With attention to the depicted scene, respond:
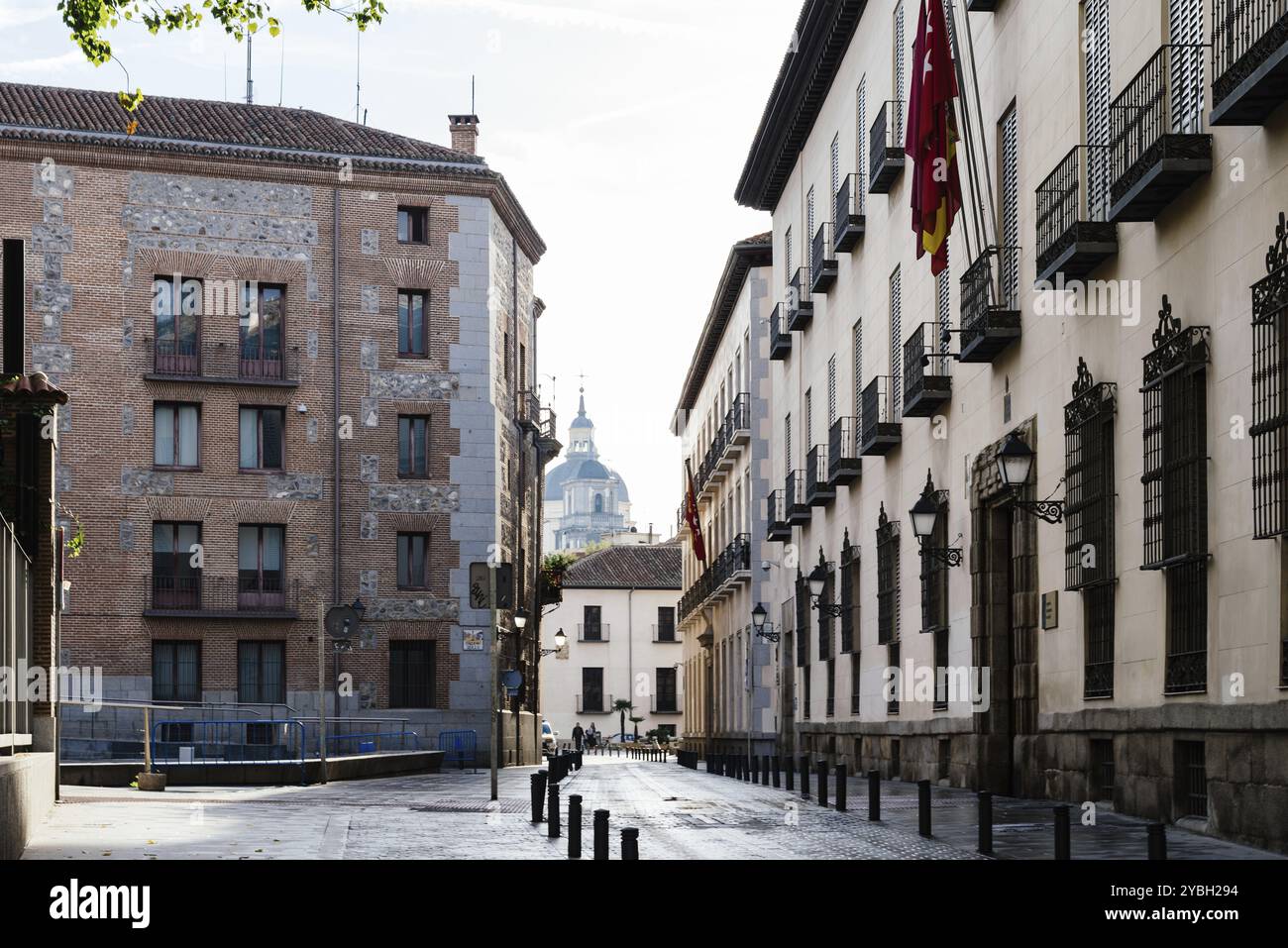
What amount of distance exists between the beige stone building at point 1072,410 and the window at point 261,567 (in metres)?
14.6

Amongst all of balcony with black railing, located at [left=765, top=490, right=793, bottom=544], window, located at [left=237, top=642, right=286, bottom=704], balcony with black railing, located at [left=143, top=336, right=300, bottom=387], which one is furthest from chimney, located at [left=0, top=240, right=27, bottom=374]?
balcony with black railing, located at [left=765, top=490, right=793, bottom=544]

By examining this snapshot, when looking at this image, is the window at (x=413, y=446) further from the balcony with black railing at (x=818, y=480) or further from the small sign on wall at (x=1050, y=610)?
the small sign on wall at (x=1050, y=610)

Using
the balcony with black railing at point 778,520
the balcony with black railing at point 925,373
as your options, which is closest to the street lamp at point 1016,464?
the balcony with black railing at point 925,373

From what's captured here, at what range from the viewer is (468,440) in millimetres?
46469

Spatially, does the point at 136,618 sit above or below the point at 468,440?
below

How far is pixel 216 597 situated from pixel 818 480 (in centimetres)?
1528

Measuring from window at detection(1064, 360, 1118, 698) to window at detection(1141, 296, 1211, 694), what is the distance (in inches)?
65.5

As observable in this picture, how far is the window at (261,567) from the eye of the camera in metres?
44.2

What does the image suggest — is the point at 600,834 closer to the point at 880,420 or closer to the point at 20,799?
the point at 20,799

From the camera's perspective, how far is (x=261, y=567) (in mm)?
44625
